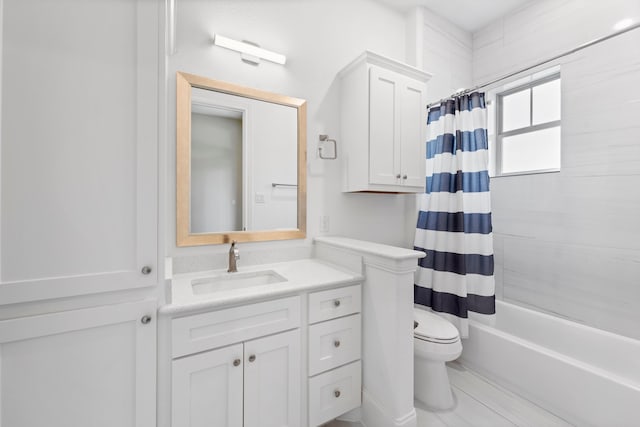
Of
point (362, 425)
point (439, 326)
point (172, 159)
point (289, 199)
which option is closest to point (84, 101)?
point (172, 159)

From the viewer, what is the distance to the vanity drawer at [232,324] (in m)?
1.03

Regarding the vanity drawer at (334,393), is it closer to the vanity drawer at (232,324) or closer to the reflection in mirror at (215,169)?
the vanity drawer at (232,324)

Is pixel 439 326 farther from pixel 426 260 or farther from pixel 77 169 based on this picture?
pixel 77 169

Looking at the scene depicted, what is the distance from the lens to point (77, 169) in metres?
0.85

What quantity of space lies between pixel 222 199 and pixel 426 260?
1608 millimetres

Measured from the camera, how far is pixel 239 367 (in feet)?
3.72

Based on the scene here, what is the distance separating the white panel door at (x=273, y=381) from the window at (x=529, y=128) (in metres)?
2.50

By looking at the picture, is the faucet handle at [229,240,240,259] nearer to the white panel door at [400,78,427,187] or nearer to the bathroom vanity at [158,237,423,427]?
the bathroom vanity at [158,237,423,427]

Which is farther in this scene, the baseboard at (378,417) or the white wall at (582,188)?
the white wall at (582,188)

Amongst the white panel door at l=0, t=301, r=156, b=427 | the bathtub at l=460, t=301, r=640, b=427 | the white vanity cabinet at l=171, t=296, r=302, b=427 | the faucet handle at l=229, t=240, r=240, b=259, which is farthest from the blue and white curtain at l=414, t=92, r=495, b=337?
the white panel door at l=0, t=301, r=156, b=427

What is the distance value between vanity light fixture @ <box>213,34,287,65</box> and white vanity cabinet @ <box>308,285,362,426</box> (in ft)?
4.91

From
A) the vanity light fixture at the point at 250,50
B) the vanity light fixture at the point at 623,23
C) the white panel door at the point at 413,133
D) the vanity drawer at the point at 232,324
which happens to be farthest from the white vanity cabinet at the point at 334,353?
the vanity light fixture at the point at 623,23

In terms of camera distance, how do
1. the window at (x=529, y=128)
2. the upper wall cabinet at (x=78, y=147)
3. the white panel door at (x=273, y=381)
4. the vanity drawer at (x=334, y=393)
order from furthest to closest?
the window at (x=529, y=128) < the vanity drawer at (x=334, y=393) < the white panel door at (x=273, y=381) < the upper wall cabinet at (x=78, y=147)

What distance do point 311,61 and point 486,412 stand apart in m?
2.61
